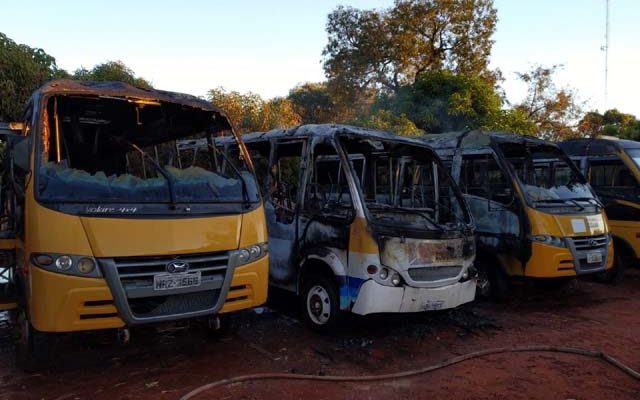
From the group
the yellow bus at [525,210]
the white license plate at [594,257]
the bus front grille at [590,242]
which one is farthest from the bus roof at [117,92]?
the white license plate at [594,257]

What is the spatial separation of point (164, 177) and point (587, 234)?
5.78m

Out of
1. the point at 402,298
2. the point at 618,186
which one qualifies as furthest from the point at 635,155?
the point at 402,298

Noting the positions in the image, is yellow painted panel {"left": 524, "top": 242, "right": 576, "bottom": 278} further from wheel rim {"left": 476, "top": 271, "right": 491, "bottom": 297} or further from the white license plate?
wheel rim {"left": 476, "top": 271, "right": 491, "bottom": 297}

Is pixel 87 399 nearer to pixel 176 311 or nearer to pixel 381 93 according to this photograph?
pixel 176 311

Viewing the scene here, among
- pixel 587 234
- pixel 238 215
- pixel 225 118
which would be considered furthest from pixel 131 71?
pixel 587 234

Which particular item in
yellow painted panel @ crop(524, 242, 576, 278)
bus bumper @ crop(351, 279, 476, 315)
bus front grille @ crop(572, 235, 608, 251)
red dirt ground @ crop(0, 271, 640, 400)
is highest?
bus front grille @ crop(572, 235, 608, 251)

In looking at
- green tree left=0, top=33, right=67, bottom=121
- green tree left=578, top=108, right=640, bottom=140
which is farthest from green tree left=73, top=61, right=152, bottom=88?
green tree left=578, top=108, right=640, bottom=140

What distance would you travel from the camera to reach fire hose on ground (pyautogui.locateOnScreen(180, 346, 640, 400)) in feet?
13.9

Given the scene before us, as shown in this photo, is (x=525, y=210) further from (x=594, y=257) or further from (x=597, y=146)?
(x=597, y=146)

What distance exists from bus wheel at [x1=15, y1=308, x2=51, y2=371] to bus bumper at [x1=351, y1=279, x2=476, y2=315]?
2870 millimetres

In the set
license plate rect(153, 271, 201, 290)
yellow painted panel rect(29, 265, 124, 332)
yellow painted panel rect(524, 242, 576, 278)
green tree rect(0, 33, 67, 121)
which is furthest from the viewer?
green tree rect(0, 33, 67, 121)

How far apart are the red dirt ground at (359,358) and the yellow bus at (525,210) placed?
658 mm

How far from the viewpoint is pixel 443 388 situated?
4293mm

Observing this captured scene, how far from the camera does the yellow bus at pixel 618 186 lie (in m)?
8.54
